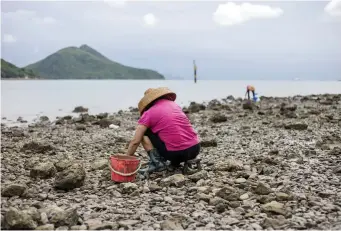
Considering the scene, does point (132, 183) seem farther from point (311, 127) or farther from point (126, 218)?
point (311, 127)

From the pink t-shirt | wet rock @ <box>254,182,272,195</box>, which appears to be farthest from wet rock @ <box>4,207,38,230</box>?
wet rock @ <box>254,182,272,195</box>

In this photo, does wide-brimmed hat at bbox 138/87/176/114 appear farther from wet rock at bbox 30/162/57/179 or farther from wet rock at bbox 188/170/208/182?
wet rock at bbox 30/162/57/179

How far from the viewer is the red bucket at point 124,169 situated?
25.3 ft

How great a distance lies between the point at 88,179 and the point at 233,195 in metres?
3.16

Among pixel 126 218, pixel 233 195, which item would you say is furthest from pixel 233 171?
pixel 126 218

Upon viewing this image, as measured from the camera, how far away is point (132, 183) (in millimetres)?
7348

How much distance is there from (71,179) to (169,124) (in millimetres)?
2136

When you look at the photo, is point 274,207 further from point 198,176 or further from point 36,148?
point 36,148

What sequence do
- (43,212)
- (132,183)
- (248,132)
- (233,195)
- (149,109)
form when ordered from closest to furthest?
(43,212)
(233,195)
(132,183)
(149,109)
(248,132)

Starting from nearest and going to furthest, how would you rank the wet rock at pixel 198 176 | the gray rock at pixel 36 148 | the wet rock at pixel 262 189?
1. the wet rock at pixel 262 189
2. the wet rock at pixel 198 176
3. the gray rock at pixel 36 148

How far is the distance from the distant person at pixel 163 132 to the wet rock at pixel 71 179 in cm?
113

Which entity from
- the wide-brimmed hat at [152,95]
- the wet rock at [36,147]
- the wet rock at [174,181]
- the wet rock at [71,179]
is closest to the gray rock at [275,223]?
the wet rock at [174,181]

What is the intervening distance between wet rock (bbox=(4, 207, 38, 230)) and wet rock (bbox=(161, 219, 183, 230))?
67.5 inches

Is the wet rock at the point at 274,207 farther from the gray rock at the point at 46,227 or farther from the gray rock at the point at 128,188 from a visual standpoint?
the gray rock at the point at 46,227
